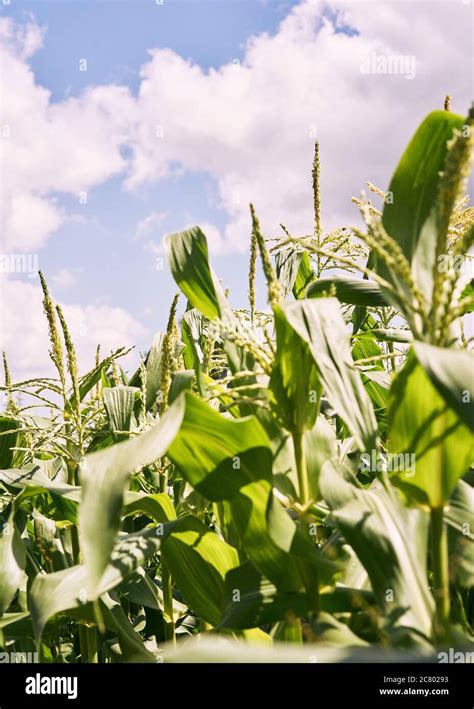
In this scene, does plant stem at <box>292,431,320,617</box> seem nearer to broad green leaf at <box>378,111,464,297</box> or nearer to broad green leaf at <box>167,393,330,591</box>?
broad green leaf at <box>167,393,330,591</box>

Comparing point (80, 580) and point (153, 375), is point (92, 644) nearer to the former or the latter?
point (80, 580)

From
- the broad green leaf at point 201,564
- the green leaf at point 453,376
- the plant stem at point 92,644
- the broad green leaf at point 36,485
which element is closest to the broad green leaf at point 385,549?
the green leaf at point 453,376

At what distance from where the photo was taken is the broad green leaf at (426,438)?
1210 millimetres

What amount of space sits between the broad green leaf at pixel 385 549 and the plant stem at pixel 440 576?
25mm

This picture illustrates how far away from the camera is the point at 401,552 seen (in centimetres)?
125

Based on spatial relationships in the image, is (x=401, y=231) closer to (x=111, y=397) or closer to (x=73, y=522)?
(x=111, y=397)

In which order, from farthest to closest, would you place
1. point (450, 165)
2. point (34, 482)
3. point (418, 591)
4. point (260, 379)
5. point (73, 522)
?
point (73, 522) → point (34, 482) → point (260, 379) → point (418, 591) → point (450, 165)

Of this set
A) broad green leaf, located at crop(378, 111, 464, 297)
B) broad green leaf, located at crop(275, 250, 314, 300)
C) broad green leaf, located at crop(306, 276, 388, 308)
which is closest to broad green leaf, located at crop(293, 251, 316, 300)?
broad green leaf, located at crop(275, 250, 314, 300)

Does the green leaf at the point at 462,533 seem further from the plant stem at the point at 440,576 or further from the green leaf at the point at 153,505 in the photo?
the green leaf at the point at 153,505

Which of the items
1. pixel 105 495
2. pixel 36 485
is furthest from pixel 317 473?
pixel 36 485

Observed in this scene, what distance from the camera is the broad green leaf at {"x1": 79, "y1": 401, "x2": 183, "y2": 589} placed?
953mm
